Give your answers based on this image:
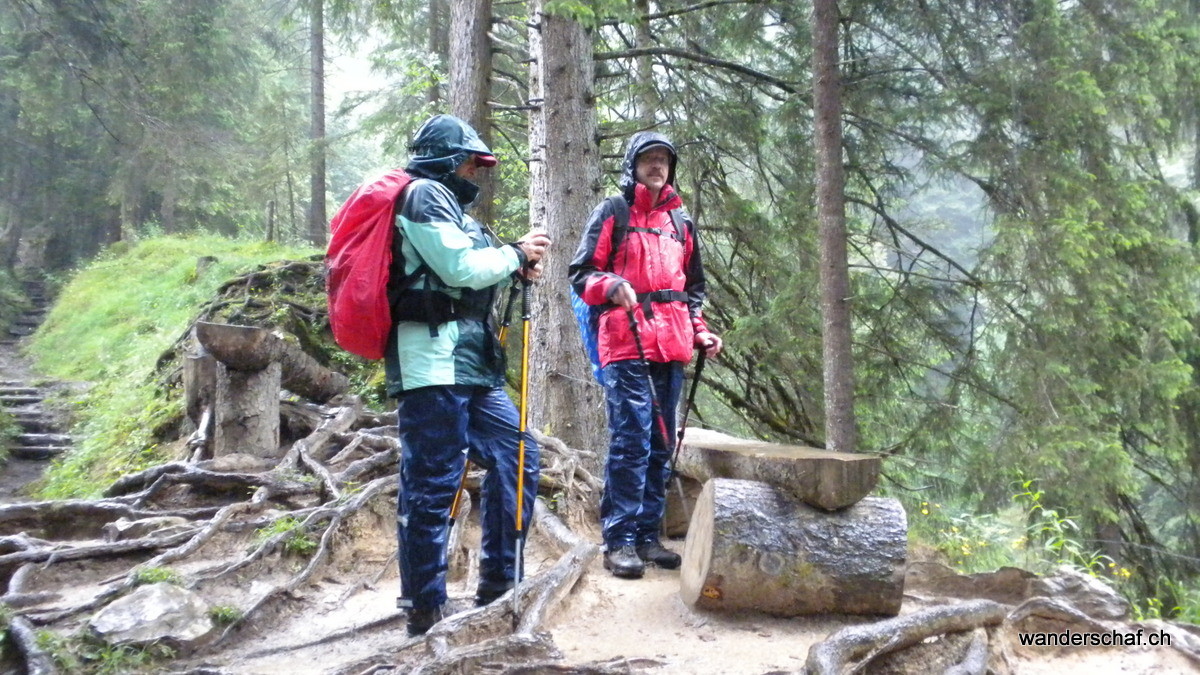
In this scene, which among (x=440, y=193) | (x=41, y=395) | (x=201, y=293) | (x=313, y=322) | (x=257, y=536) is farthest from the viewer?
(x=201, y=293)

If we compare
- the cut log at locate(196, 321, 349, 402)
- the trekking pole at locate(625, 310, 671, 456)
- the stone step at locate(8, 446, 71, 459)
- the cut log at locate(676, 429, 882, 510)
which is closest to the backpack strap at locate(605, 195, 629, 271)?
the trekking pole at locate(625, 310, 671, 456)

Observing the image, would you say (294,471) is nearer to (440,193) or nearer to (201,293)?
(440,193)

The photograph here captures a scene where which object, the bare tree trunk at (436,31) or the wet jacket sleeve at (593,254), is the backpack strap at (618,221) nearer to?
the wet jacket sleeve at (593,254)

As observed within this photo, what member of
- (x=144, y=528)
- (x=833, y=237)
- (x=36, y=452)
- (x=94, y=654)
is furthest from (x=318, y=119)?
(x=94, y=654)

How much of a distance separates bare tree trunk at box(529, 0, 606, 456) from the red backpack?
12.4 feet

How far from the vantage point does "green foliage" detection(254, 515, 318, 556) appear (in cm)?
517

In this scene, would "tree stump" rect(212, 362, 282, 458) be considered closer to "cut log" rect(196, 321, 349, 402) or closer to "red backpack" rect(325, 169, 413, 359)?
"cut log" rect(196, 321, 349, 402)

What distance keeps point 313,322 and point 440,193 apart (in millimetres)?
7806

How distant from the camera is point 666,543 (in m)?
5.80

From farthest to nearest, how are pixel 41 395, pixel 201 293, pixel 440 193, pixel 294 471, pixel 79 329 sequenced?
pixel 79 329, pixel 201 293, pixel 41 395, pixel 294 471, pixel 440 193

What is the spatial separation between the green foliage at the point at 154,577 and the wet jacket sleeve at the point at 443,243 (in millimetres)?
2434

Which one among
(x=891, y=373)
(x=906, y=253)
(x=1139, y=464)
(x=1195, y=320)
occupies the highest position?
(x=906, y=253)

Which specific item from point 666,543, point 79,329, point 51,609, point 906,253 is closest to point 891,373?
point 906,253

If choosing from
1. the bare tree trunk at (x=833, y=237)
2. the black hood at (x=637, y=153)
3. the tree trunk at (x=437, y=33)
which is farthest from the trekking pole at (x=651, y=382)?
the tree trunk at (x=437, y=33)
